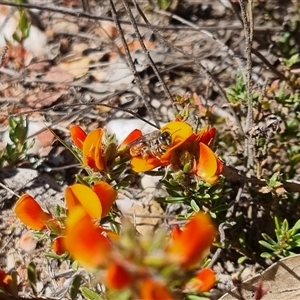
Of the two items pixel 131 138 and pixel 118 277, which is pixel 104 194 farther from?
pixel 118 277

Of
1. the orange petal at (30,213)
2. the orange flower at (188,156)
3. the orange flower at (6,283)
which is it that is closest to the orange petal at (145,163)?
the orange flower at (188,156)

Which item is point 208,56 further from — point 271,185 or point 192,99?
point 271,185

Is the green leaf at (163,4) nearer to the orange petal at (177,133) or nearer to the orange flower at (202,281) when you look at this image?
the orange petal at (177,133)

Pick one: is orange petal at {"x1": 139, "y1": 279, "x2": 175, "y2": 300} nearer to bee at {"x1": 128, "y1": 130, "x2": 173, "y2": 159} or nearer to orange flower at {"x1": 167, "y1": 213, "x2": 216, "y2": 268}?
orange flower at {"x1": 167, "y1": 213, "x2": 216, "y2": 268}

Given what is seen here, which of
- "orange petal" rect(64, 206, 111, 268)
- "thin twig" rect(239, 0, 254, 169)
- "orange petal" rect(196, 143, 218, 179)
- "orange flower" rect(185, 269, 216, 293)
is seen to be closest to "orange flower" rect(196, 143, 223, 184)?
"orange petal" rect(196, 143, 218, 179)

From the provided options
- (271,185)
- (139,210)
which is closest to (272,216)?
(271,185)

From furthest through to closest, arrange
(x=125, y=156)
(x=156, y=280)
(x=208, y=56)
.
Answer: (x=208, y=56) → (x=125, y=156) → (x=156, y=280)
